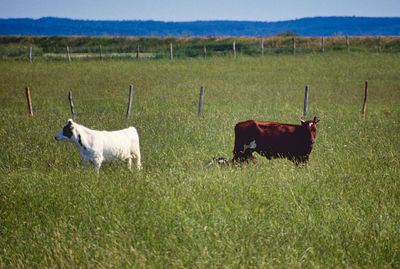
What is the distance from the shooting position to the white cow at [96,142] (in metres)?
7.85

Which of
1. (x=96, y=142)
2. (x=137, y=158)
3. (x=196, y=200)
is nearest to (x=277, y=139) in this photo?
(x=196, y=200)

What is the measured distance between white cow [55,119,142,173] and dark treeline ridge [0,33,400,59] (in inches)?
1278

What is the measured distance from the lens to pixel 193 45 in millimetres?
47875

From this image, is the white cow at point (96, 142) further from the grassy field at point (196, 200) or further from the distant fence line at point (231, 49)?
the distant fence line at point (231, 49)

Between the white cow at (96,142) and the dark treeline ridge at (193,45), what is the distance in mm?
32469

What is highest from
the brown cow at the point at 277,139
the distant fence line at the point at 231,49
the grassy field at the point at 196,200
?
the distant fence line at the point at 231,49

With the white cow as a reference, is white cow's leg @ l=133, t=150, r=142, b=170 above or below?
below

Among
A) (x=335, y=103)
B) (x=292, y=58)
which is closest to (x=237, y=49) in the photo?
(x=292, y=58)

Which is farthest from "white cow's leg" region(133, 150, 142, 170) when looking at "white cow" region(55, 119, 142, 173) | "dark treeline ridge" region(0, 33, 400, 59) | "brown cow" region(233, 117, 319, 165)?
"dark treeline ridge" region(0, 33, 400, 59)

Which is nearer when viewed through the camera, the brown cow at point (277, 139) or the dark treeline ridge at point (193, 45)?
the brown cow at point (277, 139)

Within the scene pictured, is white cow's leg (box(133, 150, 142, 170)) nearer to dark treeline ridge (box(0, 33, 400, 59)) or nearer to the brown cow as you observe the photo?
the brown cow

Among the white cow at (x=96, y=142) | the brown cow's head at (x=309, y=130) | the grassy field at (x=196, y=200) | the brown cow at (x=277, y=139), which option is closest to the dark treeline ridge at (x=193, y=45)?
the grassy field at (x=196, y=200)

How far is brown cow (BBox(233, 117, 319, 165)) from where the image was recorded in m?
8.36

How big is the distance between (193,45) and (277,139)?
1615 inches
